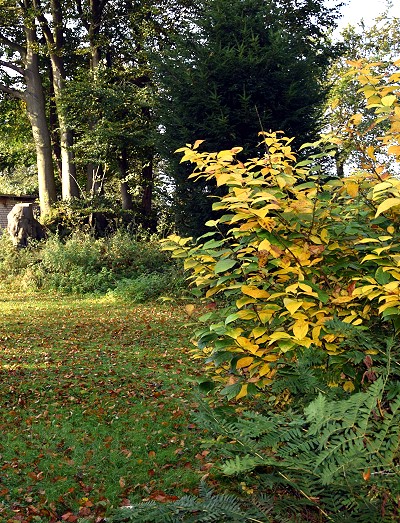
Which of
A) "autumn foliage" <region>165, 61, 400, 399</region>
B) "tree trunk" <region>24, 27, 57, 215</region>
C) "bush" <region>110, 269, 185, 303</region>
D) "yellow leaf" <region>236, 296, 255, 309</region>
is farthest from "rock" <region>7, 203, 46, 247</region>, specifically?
"yellow leaf" <region>236, 296, 255, 309</region>

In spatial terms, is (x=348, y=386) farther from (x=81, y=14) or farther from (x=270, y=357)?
(x=81, y=14)

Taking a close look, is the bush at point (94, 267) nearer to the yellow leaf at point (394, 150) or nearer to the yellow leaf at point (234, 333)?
the yellow leaf at point (234, 333)

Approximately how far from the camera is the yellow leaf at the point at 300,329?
2480mm

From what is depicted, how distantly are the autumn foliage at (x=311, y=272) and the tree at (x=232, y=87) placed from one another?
9.37m

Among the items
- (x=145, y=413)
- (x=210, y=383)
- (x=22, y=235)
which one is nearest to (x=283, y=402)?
(x=210, y=383)

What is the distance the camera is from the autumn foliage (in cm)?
258

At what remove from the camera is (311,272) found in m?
2.83

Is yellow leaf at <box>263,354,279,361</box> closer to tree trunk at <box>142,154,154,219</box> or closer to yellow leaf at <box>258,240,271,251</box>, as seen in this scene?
yellow leaf at <box>258,240,271,251</box>

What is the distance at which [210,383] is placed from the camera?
298 cm

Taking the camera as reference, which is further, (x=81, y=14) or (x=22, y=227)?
(x=81, y=14)

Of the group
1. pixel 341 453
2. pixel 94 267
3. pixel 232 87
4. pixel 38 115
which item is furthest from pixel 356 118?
pixel 38 115

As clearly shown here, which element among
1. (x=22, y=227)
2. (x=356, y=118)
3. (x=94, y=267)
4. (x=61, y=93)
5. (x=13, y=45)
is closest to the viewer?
(x=356, y=118)

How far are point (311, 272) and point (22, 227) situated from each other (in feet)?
50.5

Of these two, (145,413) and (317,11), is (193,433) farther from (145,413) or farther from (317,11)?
(317,11)
